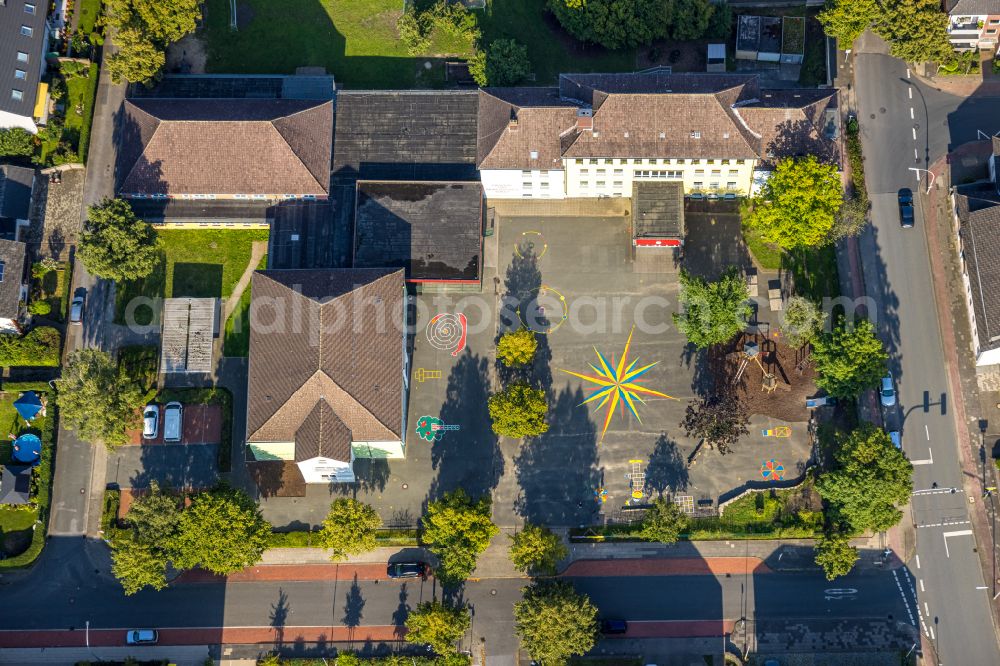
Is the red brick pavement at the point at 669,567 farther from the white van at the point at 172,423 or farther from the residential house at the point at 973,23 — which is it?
the residential house at the point at 973,23

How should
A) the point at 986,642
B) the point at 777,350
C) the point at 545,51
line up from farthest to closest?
the point at 545,51 → the point at 777,350 → the point at 986,642

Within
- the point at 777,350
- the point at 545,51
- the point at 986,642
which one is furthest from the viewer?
the point at 545,51

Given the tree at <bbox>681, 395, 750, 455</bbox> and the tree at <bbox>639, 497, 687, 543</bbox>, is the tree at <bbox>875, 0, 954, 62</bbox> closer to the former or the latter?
the tree at <bbox>681, 395, 750, 455</bbox>

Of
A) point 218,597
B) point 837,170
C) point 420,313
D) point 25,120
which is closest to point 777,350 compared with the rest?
point 837,170

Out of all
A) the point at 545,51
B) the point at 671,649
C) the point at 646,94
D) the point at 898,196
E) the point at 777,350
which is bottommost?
the point at 671,649

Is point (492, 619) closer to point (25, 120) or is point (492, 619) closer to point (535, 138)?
point (535, 138)

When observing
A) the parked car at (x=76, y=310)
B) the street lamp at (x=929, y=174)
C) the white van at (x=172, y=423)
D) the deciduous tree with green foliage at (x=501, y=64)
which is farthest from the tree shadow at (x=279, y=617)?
the street lamp at (x=929, y=174)

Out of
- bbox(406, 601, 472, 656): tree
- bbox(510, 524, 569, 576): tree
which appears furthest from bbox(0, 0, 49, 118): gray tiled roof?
bbox(510, 524, 569, 576): tree
